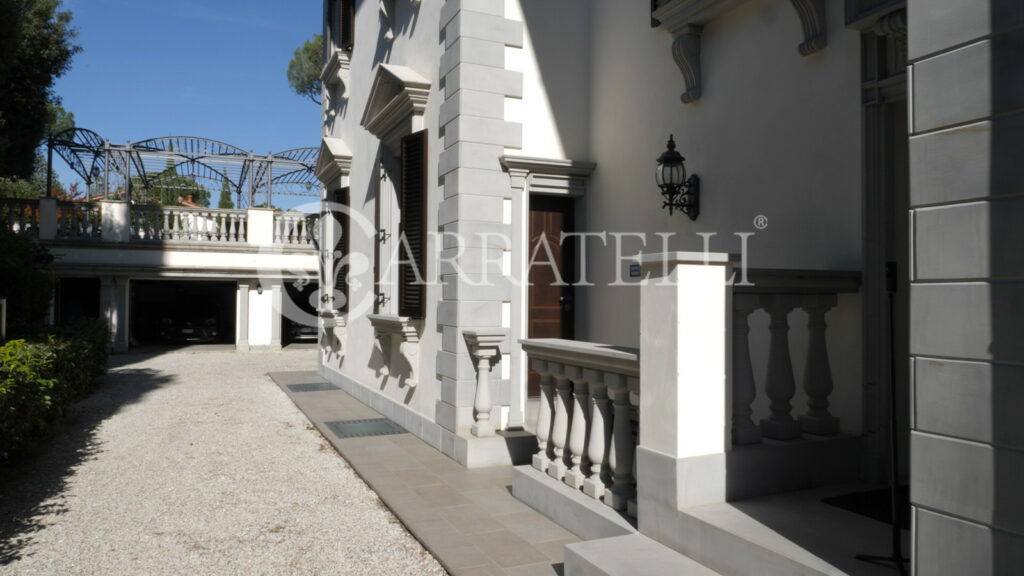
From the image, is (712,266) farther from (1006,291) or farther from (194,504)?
(194,504)

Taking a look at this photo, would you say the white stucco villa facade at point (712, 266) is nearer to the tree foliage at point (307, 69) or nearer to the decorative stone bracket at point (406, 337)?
the decorative stone bracket at point (406, 337)

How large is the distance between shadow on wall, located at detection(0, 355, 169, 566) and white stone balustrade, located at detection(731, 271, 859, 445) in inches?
170

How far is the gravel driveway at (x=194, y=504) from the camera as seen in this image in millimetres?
4035

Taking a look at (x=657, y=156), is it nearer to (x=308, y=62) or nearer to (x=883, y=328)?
(x=883, y=328)

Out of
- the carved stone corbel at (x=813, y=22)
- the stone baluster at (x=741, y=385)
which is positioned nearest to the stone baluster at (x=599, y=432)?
the stone baluster at (x=741, y=385)

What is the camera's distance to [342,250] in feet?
36.9

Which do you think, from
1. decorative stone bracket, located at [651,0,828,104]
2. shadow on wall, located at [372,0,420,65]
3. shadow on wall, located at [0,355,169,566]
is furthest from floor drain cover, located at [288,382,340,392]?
decorative stone bracket, located at [651,0,828,104]

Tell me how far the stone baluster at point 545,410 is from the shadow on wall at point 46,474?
3275 mm

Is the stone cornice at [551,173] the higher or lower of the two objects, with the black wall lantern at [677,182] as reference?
higher

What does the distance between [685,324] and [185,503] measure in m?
4.18

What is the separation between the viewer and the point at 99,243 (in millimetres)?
16812

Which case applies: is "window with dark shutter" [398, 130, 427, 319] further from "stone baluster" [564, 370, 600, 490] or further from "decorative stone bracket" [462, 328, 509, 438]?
"stone baluster" [564, 370, 600, 490]

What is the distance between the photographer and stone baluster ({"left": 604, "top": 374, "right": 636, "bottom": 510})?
12.5 ft

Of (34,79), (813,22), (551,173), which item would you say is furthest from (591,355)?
(34,79)
